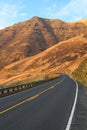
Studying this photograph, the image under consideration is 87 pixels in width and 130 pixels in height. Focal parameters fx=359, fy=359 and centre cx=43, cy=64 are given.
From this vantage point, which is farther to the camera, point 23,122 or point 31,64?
point 31,64

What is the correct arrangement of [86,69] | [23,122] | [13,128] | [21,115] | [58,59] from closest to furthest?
[13,128] → [23,122] → [21,115] → [86,69] → [58,59]

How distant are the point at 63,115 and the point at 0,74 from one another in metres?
151

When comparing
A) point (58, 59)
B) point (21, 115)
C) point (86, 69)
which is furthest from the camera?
point (58, 59)

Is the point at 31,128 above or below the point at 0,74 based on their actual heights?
above

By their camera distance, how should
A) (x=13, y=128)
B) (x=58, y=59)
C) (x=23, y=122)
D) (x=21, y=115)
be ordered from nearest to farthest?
(x=13, y=128) → (x=23, y=122) → (x=21, y=115) → (x=58, y=59)

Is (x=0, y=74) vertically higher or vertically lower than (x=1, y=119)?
lower

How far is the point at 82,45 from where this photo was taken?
554 feet

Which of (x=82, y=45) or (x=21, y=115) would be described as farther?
(x=82, y=45)

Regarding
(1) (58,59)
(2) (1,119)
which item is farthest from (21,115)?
(1) (58,59)

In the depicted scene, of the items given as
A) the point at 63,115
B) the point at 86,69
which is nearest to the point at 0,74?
the point at 86,69

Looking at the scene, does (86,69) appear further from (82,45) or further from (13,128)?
(82,45)

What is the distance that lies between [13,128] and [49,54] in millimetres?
160667

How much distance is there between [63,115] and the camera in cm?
1473

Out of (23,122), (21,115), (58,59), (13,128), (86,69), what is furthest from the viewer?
(58,59)
